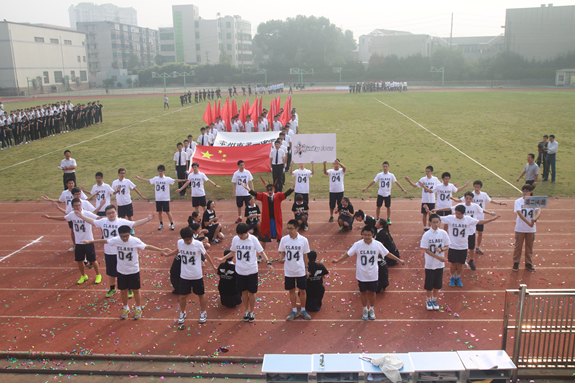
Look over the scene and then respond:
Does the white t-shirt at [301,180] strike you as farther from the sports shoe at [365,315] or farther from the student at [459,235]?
the sports shoe at [365,315]

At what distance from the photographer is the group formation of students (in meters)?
27.5

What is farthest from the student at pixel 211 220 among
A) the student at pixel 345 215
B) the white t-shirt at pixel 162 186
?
the student at pixel 345 215

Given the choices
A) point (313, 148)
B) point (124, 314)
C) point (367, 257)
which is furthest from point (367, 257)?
point (313, 148)

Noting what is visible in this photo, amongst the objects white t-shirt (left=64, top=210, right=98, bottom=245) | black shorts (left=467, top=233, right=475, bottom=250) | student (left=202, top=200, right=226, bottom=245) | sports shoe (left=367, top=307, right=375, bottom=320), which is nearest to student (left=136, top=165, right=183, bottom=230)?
student (left=202, top=200, right=226, bottom=245)

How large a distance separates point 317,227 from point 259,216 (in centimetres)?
249

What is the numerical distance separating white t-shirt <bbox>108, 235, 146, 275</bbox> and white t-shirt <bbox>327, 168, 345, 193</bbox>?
6.35 m

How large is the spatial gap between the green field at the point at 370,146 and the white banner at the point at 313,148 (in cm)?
226

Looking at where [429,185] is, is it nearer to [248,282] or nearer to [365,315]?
[365,315]

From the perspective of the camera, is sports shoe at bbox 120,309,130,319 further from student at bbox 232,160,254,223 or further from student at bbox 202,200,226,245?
student at bbox 232,160,254,223

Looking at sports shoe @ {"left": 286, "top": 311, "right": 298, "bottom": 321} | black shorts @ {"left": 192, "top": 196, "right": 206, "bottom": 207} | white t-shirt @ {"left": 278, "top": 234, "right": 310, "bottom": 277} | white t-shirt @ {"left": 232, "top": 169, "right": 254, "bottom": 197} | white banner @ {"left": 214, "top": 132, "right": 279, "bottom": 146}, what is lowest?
sports shoe @ {"left": 286, "top": 311, "right": 298, "bottom": 321}

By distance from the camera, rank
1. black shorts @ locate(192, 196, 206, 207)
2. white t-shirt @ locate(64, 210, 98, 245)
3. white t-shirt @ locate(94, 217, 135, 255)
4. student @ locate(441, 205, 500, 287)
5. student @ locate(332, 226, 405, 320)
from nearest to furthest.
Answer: student @ locate(332, 226, 405, 320), white t-shirt @ locate(94, 217, 135, 255), student @ locate(441, 205, 500, 287), white t-shirt @ locate(64, 210, 98, 245), black shorts @ locate(192, 196, 206, 207)

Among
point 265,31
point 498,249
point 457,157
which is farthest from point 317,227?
point 265,31

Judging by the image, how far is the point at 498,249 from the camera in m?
11.1

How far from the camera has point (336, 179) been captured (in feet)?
42.0
